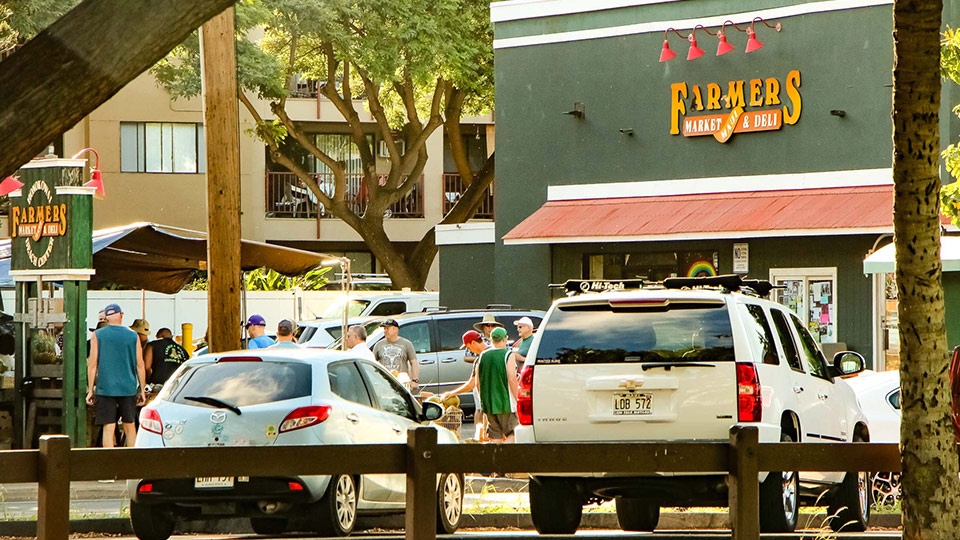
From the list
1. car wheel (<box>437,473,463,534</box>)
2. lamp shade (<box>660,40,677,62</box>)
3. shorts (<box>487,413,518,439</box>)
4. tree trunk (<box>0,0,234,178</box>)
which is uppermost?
lamp shade (<box>660,40,677,62</box>)

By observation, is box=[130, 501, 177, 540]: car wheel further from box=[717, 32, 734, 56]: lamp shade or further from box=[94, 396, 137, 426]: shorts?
box=[717, 32, 734, 56]: lamp shade

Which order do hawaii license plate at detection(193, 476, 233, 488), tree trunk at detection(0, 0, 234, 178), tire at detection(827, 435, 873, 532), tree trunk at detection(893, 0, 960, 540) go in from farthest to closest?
tire at detection(827, 435, 873, 532) < hawaii license plate at detection(193, 476, 233, 488) < tree trunk at detection(893, 0, 960, 540) < tree trunk at detection(0, 0, 234, 178)

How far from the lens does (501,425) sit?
55.8 feet

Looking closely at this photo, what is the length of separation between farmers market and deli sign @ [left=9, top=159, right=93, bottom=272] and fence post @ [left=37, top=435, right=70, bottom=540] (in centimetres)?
955

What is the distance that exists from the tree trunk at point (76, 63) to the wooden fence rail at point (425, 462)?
6.71ft

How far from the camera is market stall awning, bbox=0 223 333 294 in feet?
67.6

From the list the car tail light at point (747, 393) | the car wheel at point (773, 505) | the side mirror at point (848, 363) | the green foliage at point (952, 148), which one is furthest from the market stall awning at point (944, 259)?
the car tail light at point (747, 393)

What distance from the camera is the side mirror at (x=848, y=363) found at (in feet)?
43.3

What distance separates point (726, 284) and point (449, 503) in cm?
294

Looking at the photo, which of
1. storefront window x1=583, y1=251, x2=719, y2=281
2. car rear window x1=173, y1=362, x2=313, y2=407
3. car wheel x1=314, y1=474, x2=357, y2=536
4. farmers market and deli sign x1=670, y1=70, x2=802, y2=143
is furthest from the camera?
storefront window x1=583, y1=251, x2=719, y2=281

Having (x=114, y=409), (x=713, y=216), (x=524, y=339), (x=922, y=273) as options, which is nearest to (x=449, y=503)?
(x=922, y=273)

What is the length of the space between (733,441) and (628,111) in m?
18.7

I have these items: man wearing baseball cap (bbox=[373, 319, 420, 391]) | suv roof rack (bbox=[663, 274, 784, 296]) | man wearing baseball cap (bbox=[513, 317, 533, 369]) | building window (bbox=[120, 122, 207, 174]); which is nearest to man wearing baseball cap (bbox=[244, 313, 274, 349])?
man wearing baseball cap (bbox=[373, 319, 420, 391])

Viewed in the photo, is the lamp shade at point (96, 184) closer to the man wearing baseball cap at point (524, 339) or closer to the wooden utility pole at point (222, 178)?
the wooden utility pole at point (222, 178)
